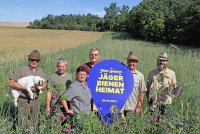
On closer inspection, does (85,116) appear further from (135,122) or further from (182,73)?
(182,73)

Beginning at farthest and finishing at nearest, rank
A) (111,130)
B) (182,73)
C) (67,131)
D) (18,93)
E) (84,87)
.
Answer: (182,73), (18,93), (84,87), (111,130), (67,131)

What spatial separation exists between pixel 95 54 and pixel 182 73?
4.91 metres

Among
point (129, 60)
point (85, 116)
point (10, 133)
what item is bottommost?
point (10, 133)

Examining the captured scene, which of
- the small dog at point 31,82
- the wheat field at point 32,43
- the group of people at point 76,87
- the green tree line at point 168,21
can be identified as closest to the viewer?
the group of people at point 76,87

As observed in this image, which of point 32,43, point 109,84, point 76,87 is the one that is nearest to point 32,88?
point 76,87

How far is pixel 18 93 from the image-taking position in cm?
567

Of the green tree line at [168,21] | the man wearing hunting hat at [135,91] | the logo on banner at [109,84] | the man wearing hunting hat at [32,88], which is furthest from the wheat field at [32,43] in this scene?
the logo on banner at [109,84]

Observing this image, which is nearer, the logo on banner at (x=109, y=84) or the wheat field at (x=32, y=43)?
the logo on banner at (x=109, y=84)

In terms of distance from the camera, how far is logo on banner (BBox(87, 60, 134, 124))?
17.4ft

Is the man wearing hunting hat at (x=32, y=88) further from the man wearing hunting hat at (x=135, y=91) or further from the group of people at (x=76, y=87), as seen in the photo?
the man wearing hunting hat at (x=135, y=91)

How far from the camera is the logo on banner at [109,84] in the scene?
209 inches

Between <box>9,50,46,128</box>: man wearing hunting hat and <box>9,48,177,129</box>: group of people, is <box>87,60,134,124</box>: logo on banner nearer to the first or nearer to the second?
<box>9,48,177,129</box>: group of people

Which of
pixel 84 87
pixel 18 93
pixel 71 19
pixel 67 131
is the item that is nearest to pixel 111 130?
pixel 67 131

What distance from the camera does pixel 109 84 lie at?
534 centimetres
